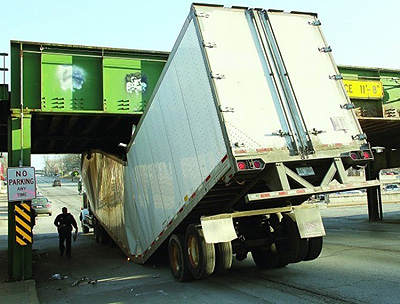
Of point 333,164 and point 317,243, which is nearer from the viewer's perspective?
point 333,164

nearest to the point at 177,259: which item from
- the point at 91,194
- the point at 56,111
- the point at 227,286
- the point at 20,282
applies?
the point at 227,286

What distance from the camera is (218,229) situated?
23.7ft

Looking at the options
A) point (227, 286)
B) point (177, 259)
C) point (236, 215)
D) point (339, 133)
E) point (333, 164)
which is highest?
point (339, 133)

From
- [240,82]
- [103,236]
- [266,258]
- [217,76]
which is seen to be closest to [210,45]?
[217,76]

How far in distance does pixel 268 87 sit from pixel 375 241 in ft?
28.9

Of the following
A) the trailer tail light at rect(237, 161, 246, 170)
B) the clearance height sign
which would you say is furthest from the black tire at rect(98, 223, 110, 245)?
the trailer tail light at rect(237, 161, 246, 170)

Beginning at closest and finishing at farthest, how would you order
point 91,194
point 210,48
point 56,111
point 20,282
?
point 210,48 → point 20,282 → point 56,111 → point 91,194

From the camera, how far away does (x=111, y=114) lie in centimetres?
1181

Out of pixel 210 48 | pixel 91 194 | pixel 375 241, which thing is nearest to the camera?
pixel 210 48

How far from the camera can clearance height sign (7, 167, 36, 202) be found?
10.1 m

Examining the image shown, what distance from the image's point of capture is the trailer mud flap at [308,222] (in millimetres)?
7567

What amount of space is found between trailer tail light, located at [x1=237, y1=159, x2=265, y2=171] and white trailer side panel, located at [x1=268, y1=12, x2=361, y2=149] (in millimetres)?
1103

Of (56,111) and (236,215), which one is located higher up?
(56,111)

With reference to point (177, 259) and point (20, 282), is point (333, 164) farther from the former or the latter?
point (20, 282)
